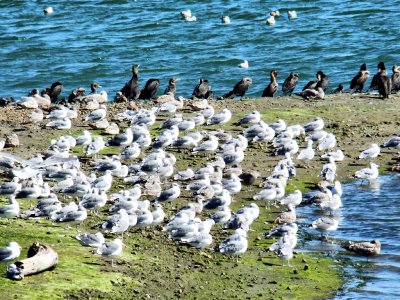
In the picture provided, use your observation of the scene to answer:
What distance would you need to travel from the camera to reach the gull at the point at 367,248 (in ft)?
60.8

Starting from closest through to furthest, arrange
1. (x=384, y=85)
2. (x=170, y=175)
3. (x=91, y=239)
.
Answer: (x=91, y=239), (x=170, y=175), (x=384, y=85)

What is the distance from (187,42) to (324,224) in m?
26.1

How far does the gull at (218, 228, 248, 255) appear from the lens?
1784 centimetres

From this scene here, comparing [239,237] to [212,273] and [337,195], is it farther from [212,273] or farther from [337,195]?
[337,195]

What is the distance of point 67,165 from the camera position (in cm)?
2159

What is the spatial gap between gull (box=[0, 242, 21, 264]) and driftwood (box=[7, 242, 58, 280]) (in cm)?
21

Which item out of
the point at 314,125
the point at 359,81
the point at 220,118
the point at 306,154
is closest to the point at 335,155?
the point at 306,154

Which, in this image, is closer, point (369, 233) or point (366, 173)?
point (369, 233)

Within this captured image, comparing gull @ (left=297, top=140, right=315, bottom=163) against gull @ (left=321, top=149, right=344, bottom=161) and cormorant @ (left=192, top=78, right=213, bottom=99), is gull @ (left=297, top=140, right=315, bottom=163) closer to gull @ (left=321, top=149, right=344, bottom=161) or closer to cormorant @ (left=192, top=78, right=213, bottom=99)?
gull @ (left=321, top=149, right=344, bottom=161)

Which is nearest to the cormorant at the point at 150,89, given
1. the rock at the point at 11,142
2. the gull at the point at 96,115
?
the gull at the point at 96,115

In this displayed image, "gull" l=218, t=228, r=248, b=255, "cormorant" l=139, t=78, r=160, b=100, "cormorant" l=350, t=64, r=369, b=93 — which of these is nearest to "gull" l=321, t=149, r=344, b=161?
"gull" l=218, t=228, r=248, b=255

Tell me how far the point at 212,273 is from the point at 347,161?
7863 millimetres

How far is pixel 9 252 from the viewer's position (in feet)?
52.4

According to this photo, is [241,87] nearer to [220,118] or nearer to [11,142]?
[220,118]
